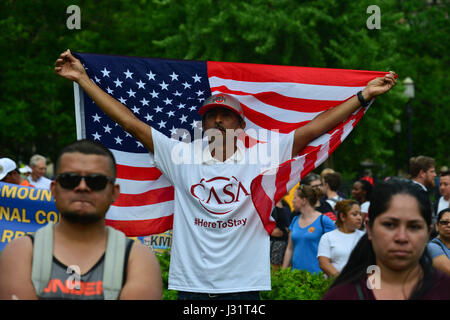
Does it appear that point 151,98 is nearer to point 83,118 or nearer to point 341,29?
point 83,118

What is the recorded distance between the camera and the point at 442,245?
19.9 feet

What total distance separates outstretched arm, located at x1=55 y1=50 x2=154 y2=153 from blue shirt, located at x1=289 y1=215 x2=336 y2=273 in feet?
13.1

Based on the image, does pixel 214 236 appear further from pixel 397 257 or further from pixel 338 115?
pixel 397 257

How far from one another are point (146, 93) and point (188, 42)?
1761 cm

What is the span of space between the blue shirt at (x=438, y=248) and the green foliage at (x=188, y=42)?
581 inches

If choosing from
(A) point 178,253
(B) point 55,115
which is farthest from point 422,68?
(A) point 178,253

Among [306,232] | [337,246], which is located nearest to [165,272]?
[337,246]

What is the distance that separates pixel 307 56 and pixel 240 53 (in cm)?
214

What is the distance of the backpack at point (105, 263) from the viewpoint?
2963 mm

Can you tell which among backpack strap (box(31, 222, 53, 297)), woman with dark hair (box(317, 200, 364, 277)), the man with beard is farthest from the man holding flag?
the man with beard

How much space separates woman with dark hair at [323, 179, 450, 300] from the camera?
10.1 ft

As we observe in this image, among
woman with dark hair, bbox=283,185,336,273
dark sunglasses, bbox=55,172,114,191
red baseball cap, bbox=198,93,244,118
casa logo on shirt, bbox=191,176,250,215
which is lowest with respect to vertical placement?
dark sunglasses, bbox=55,172,114,191

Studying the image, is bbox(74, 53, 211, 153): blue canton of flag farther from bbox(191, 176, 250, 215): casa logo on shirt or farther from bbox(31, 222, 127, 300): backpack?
bbox(31, 222, 127, 300): backpack

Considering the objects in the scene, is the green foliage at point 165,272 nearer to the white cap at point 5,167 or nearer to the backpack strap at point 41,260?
the white cap at point 5,167
